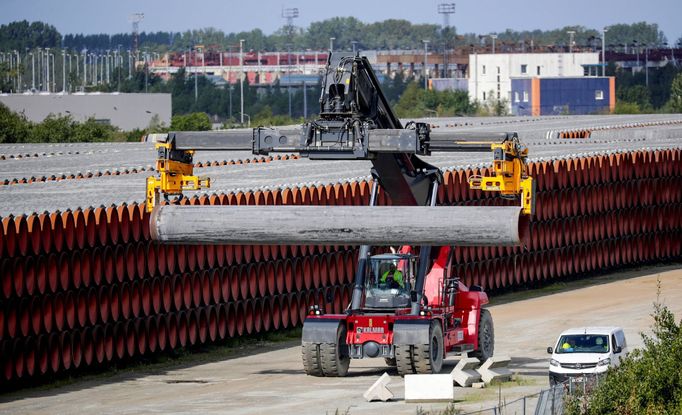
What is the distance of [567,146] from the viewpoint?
77.3 metres

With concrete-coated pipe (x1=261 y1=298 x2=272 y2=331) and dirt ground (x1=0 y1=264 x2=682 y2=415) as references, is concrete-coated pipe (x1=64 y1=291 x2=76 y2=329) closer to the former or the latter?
dirt ground (x1=0 y1=264 x2=682 y2=415)

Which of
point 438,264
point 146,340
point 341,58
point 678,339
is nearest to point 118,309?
point 146,340

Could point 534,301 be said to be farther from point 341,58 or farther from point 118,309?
point 341,58

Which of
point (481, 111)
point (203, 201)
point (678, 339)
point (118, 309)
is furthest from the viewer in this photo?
point (481, 111)

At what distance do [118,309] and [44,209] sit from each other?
123 inches

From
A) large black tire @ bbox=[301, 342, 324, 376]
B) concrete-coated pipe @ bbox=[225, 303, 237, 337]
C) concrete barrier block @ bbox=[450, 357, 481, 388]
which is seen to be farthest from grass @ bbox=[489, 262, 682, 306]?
large black tire @ bbox=[301, 342, 324, 376]

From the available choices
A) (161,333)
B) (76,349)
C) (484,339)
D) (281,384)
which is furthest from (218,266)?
(484,339)

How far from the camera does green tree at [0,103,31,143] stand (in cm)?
11544

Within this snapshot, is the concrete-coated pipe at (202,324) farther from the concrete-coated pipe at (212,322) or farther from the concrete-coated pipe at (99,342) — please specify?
the concrete-coated pipe at (99,342)

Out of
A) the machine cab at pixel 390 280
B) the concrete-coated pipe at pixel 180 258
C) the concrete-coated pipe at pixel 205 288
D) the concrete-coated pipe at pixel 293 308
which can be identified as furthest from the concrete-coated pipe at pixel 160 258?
the machine cab at pixel 390 280

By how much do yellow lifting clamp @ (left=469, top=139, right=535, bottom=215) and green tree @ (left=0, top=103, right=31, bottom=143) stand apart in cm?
9024

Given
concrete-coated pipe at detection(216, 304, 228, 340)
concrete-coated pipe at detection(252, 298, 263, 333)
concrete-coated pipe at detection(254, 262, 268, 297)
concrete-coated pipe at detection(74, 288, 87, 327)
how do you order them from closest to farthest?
concrete-coated pipe at detection(74, 288, 87, 327) < concrete-coated pipe at detection(216, 304, 228, 340) < concrete-coated pipe at detection(252, 298, 263, 333) < concrete-coated pipe at detection(254, 262, 268, 297)

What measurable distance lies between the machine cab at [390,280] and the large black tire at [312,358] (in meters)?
1.44

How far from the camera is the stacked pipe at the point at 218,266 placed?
3447 cm
